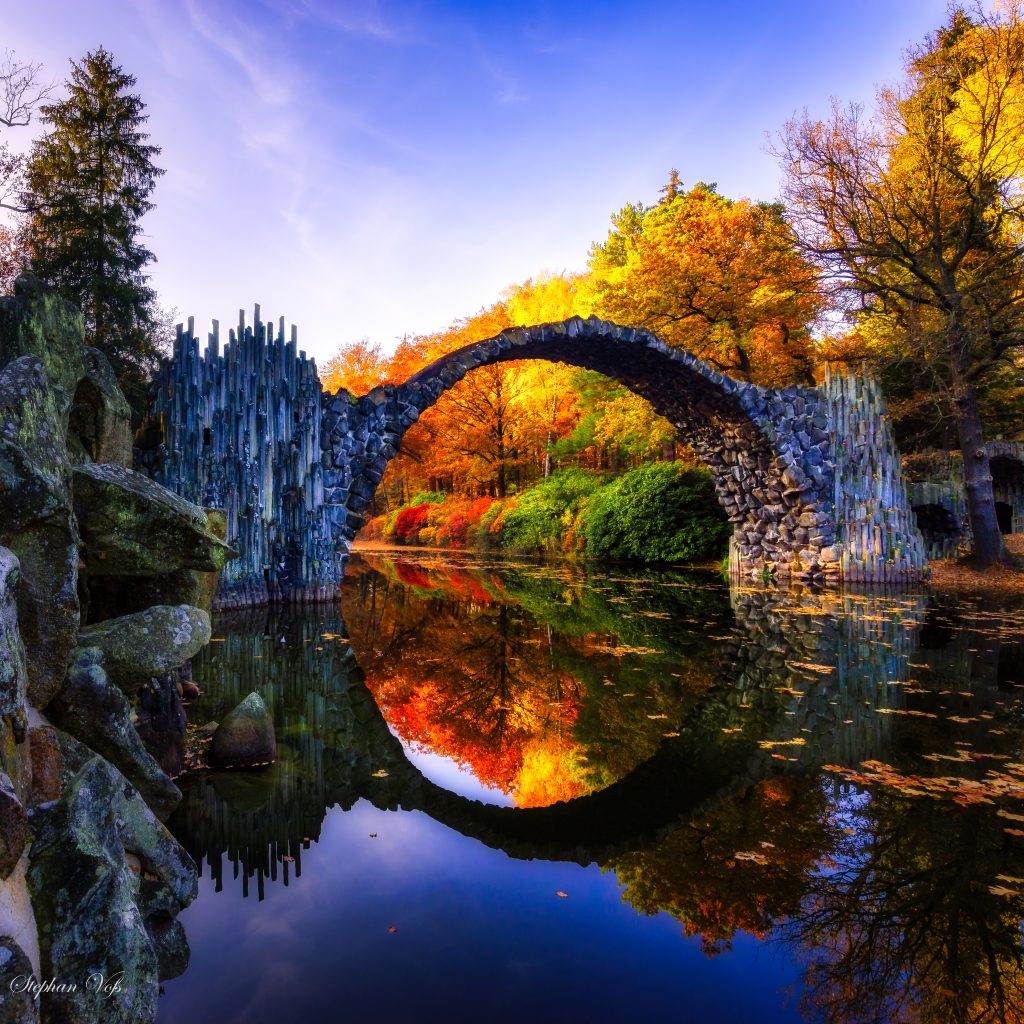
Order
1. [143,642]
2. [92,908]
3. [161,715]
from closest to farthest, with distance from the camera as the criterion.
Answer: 1. [92,908]
2. [143,642]
3. [161,715]

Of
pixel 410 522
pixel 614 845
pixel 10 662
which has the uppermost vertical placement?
pixel 410 522

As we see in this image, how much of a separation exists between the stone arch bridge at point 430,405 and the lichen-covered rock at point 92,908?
24.8 ft

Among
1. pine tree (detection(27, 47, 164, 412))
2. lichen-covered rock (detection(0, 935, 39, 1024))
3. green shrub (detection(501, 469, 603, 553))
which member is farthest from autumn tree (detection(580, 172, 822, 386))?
lichen-covered rock (detection(0, 935, 39, 1024))

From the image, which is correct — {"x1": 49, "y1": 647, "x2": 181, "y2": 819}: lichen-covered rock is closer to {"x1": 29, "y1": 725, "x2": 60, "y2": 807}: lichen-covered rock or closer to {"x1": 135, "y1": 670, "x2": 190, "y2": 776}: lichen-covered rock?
{"x1": 29, "y1": 725, "x2": 60, "y2": 807}: lichen-covered rock

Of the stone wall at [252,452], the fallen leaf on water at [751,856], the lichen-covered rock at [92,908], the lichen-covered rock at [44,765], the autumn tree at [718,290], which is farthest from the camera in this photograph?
the autumn tree at [718,290]

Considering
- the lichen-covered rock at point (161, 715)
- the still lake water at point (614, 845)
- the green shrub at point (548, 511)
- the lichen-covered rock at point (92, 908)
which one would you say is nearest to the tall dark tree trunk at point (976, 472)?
the still lake water at point (614, 845)

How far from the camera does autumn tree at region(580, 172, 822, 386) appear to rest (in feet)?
50.7

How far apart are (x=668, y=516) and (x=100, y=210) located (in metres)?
16.7

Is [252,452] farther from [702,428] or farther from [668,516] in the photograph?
[668,516]

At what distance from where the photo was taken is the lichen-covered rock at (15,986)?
3.98ft

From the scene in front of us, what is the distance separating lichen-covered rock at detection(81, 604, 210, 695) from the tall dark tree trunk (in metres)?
14.7

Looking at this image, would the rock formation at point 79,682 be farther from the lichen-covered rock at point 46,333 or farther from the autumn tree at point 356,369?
the autumn tree at point 356,369

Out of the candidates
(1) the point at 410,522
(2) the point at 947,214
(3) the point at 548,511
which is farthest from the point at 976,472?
(1) the point at 410,522

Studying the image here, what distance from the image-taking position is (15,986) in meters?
1.25
